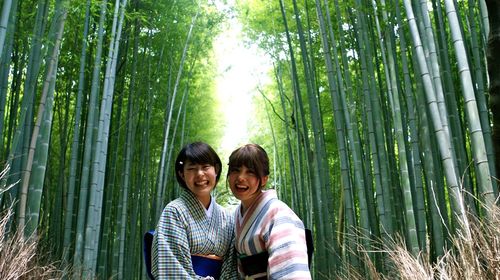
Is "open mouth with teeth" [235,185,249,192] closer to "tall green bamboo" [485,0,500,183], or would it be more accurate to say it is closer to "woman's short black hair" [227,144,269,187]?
"woman's short black hair" [227,144,269,187]

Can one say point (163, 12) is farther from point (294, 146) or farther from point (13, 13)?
point (294, 146)

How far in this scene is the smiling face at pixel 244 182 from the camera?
146 cm

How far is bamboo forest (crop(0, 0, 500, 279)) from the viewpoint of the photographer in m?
2.68

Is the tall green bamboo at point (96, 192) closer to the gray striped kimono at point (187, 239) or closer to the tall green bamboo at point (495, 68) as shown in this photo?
the gray striped kimono at point (187, 239)

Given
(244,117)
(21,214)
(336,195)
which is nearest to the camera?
(21,214)

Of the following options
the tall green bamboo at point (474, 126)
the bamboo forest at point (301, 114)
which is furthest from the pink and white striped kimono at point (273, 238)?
the tall green bamboo at point (474, 126)

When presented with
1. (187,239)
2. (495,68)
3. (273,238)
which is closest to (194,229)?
(187,239)

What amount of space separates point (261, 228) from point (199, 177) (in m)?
0.28

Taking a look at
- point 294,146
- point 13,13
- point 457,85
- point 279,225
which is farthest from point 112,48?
point 294,146

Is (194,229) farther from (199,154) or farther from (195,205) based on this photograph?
(199,154)

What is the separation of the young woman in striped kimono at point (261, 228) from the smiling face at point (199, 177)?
99mm

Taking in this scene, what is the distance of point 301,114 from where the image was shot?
5.07 meters

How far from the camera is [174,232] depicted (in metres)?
1.46

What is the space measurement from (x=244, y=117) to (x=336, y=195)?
17.3ft
